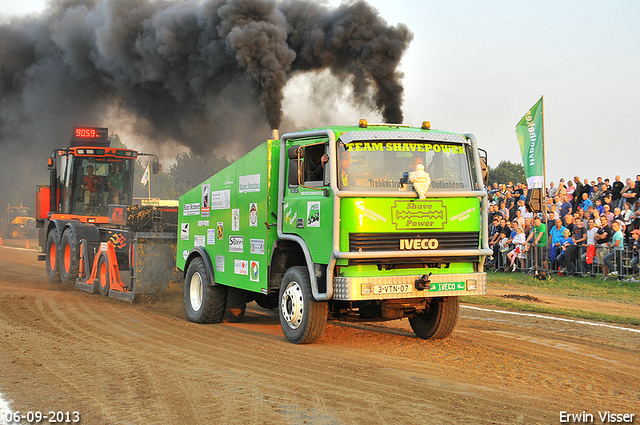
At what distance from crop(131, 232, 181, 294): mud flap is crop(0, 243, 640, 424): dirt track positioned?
5.48ft

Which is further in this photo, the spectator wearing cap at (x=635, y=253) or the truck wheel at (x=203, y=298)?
the spectator wearing cap at (x=635, y=253)

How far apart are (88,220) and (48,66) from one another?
9106 mm

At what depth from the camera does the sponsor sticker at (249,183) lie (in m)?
8.54

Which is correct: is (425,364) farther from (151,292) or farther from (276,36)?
(276,36)

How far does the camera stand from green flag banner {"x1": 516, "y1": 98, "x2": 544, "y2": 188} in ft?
53.2

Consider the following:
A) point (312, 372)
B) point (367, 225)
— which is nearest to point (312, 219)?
point (367, 225)

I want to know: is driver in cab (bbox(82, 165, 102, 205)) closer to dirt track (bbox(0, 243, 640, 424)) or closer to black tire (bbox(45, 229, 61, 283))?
black tire (bbox(45, 229, 61, 283))

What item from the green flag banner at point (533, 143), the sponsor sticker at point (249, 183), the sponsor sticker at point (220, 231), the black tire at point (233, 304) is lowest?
the black tire at point (233, 304)

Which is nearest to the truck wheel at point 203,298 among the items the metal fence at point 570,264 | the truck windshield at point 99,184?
the truck windshield at point 99,184

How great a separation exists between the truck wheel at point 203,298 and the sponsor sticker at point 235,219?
1.00m

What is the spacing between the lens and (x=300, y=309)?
303 inches

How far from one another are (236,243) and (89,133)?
394 inches

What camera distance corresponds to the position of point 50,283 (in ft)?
53.4
